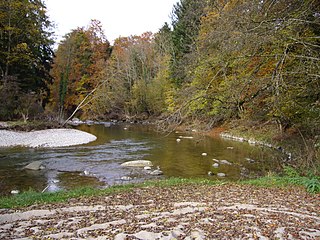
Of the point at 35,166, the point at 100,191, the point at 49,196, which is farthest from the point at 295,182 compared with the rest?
the point at 35,166

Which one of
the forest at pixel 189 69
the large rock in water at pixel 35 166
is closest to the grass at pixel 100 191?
the forest at pixel 189 69

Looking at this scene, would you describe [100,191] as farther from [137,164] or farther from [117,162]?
[117,162]

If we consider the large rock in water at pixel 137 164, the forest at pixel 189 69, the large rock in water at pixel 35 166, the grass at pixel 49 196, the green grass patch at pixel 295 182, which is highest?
the forest at pixel 189 69

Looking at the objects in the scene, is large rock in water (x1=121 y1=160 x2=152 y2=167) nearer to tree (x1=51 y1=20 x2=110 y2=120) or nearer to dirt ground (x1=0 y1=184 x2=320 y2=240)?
dirt ground (x1=0 y1=184 x2=320 y2=240)

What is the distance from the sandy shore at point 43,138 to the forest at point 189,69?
3320 mm

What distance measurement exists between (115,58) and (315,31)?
35.8 metres

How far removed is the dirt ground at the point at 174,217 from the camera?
3951 mm

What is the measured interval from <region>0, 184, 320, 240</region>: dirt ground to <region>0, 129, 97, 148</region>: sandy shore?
13.3 metres

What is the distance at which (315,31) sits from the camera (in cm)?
902

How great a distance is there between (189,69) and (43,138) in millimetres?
12686

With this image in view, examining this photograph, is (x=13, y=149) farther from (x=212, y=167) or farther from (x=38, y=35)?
(x=38, y=35)

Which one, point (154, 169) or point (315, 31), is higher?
point (315, 31)

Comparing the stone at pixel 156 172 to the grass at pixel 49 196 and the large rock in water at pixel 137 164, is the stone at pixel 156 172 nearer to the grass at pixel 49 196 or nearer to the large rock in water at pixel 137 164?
the large rock in water at pixel 137 164

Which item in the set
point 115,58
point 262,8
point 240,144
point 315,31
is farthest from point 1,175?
point 115,58
